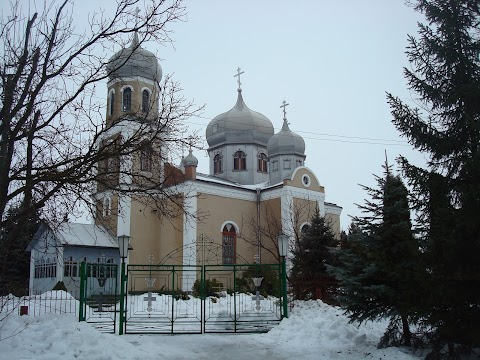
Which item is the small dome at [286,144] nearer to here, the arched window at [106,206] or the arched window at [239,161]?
the arched window at [239,161]

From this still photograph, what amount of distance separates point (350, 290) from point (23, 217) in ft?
20.5

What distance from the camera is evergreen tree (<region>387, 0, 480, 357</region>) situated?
8125mm

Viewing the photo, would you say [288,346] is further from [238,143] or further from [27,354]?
[238,143]

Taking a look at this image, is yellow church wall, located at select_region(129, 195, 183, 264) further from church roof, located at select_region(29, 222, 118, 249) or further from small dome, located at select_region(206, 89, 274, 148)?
small dome, located at select_region(206, 89, 274, 148)

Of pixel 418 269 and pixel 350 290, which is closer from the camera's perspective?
pixel 418 269

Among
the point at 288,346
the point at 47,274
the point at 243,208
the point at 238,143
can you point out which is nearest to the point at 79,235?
the point at 47,274

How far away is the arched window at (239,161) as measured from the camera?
113ft

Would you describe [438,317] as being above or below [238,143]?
below

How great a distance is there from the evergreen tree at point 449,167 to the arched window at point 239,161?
25.0m

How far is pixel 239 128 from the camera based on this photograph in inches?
1364

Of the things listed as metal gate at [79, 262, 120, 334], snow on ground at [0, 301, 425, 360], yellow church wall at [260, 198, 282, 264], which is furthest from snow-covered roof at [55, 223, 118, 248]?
snow on ground at [0, 301, 425, 360]

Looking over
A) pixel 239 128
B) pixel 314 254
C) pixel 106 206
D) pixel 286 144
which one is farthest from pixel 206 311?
pixel 239 128

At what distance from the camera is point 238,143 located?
34594mm

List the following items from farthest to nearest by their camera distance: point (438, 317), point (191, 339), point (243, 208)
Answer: point (243, 208) < point (191, 339) < point (438, 317)
